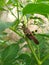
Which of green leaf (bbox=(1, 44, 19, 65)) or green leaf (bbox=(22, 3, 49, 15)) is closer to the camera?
green leaf (bbox=(22, 3, 49, 15))

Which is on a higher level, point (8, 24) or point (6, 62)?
point (8, 24)

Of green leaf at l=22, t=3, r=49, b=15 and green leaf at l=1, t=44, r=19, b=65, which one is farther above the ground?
green leaf at l=22, t=3, r=49, b=15

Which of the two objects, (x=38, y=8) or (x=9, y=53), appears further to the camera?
(x=9, y=53)

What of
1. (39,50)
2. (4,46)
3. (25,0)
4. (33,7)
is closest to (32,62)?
(39,50)

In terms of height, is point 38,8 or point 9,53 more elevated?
point 38,8

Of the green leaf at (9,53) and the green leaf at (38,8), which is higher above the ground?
the green leaf at (38,8)

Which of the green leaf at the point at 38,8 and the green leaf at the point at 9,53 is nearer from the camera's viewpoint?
the green leaf at the point at 38,8

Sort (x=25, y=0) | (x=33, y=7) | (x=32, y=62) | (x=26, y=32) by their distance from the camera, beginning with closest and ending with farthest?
(x=33, y=7) → (x=26, y=32) → (x=32, y=62) → (x=25, y=0)

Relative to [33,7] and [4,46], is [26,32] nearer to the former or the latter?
[33,7]
